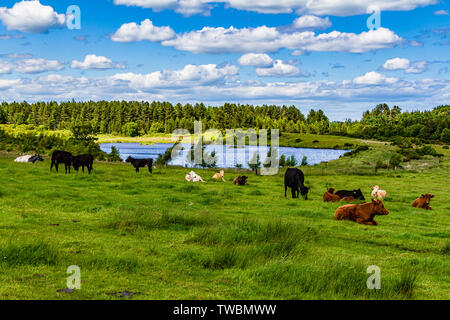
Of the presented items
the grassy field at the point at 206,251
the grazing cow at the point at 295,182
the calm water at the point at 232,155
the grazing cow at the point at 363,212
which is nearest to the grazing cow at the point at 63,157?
the grassy field at the point at 206,251

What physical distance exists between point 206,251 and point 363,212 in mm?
8463

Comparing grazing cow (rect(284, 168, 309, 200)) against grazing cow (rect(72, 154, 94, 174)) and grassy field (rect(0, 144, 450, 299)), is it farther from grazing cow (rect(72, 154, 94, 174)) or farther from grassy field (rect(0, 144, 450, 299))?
grazing cow (rect(72, 154, 94, 174))

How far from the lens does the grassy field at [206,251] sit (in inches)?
301

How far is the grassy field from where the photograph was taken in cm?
766

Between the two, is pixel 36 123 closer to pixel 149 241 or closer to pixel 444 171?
pixel 444 171

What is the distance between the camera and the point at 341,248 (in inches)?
470

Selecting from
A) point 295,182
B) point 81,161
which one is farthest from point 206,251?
point 81,161

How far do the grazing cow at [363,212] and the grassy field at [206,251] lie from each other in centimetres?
67

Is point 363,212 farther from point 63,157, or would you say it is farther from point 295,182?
point 63,157

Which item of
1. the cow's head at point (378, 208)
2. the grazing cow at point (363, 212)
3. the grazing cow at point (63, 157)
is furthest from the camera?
the grazing cow at point (63, 157)

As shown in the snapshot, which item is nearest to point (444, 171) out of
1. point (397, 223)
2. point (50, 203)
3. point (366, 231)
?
point (397, 223)

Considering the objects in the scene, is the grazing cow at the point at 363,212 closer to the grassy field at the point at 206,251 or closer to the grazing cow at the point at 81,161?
the grassy field at the point at 206,251

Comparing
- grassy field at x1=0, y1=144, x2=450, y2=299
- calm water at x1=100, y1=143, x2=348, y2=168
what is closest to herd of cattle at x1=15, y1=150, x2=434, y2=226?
grassy field at x1=0, y1=144, x2=450, y2=299
